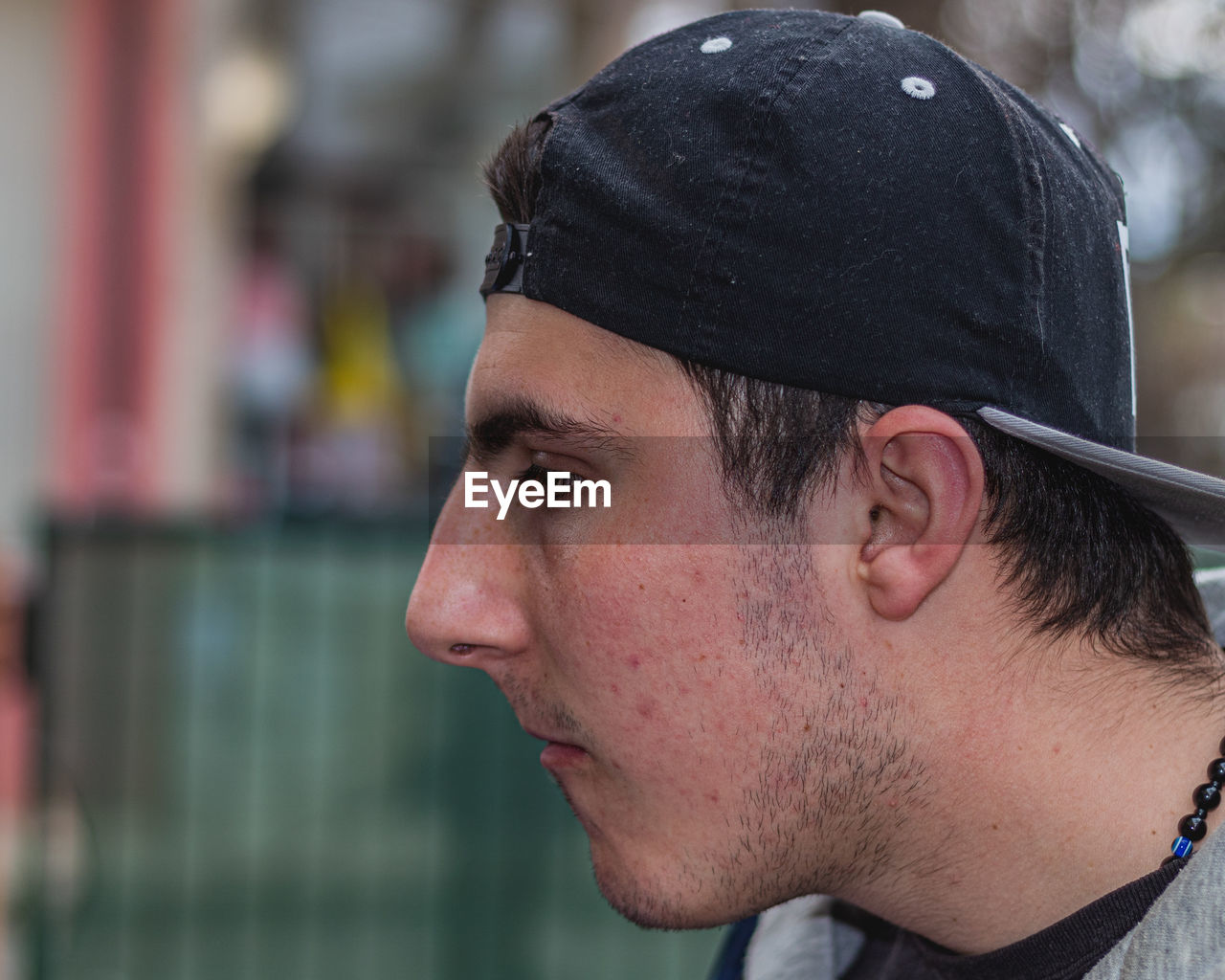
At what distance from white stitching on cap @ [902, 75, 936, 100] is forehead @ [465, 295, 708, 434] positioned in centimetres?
39

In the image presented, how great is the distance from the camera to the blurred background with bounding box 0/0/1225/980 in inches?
133

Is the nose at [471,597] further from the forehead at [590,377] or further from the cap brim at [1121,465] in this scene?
the cap brim at [1121,465]

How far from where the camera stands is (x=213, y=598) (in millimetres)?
3990

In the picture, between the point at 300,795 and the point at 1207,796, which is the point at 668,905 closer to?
the point at 1207,796

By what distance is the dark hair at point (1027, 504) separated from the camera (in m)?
1.43

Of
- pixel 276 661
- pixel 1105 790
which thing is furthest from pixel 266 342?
pixel 1105 790

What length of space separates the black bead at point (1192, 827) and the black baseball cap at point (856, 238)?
1.12 ft

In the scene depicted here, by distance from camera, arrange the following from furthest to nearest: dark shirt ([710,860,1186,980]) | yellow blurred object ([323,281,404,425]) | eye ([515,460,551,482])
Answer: yellow blurred object ([323,281,404,425]) → eye ([515,460,551,482]) → dark shirt ([710,860,1186,980])
